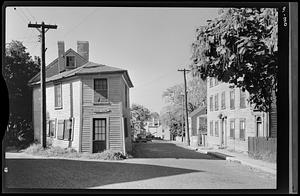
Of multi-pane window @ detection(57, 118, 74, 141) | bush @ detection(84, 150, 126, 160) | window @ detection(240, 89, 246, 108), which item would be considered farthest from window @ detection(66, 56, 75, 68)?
window @ detection(240, 89, 246, 108)

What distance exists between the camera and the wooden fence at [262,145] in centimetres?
260

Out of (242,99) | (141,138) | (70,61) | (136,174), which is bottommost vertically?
(136,174)

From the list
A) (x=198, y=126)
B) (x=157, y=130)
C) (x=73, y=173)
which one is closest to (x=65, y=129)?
(x=73, y=173)

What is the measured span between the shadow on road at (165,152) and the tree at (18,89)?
34.3 inches

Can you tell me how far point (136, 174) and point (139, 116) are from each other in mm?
482

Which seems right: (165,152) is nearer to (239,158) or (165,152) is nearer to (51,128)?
(239,158)

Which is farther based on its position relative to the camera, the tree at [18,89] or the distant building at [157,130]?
the distant building at [157,130]

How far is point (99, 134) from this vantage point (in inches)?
112

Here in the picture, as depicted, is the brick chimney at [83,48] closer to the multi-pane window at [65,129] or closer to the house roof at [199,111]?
the multi-pane window at [65,129]

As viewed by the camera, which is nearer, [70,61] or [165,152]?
[70,61]

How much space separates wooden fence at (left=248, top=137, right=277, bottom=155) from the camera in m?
2.60

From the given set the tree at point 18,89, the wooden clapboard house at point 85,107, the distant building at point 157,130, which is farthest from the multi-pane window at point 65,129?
the distant building at point 157,130

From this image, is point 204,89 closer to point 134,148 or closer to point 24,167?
point 134,148

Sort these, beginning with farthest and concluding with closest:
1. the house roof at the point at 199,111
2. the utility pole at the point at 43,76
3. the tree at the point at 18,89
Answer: the house roof at the point at 199,111 → the utility pole at the point at 43,76 → the tree at the point at 18,89
